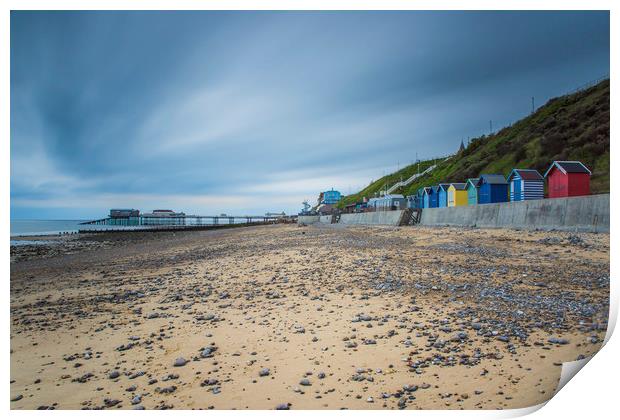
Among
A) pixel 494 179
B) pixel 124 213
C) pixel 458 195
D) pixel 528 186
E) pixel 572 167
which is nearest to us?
pixel 572 167

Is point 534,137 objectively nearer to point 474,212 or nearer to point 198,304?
point 474,212

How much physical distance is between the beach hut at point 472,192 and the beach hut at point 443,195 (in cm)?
327

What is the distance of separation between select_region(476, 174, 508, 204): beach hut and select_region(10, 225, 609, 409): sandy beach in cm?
1915

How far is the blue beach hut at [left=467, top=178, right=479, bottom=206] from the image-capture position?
28641mm

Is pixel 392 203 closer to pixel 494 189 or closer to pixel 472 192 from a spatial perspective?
pixel 472 192

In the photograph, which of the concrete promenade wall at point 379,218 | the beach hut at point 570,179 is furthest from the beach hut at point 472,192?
the beach hut at point 570,179

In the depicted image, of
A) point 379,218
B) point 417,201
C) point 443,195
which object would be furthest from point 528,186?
point 417,201

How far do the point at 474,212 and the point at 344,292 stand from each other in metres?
18.1

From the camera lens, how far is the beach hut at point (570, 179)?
15664 mm

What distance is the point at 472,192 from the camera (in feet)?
97.5

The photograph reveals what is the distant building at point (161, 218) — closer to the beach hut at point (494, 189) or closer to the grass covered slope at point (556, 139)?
the grass covered slope at point (556, 139)

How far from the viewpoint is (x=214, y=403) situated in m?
3.09

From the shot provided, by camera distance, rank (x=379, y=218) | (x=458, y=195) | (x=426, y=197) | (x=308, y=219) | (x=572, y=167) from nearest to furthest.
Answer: (x=572, y=167) → (x=458, y=195) → (x=426, y=197) → (x=379, y=218) → (x=308, y=219)

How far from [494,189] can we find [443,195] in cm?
910
